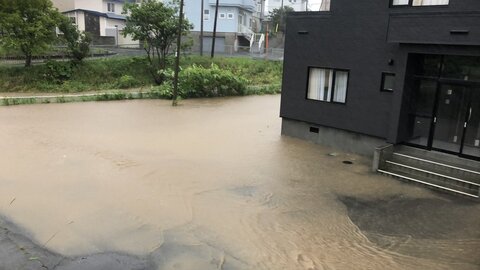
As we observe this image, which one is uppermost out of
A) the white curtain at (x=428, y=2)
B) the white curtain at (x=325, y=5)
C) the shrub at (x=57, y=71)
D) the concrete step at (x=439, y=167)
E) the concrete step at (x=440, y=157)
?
the white curtain at (x=325, y=5)

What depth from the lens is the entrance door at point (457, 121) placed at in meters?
10.9

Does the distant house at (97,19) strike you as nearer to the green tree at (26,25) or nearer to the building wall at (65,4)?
the building wall at (65,4)

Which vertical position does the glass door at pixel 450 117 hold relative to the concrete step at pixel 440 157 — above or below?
above

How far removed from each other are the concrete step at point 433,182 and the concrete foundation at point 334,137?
1.48m

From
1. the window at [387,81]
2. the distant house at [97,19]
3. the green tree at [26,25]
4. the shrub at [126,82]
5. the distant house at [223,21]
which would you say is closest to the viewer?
the window at [387,81]

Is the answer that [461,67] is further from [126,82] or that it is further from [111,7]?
[111,7]

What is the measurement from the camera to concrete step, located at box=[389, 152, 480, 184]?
10.2 meters

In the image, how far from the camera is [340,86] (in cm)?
1370

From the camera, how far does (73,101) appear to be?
924 inches

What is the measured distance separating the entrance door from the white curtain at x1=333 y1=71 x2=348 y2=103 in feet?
9.84

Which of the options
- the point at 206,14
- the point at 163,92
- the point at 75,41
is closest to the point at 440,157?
the point at 163,92

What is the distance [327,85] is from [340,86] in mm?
530

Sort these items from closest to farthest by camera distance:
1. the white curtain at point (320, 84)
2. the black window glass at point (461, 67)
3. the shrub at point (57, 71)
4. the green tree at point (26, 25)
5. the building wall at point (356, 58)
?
1. the black window glass at point (461, 67)
2. the building wall at point (356, 58)
3. the white curtain at point (320, 84)
4. the green tree at point (26, 25)
5. the shrub at point (57, 71)

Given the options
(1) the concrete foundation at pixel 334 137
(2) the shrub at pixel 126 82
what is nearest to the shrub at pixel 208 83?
(2) the shrub at pixel 126 82
